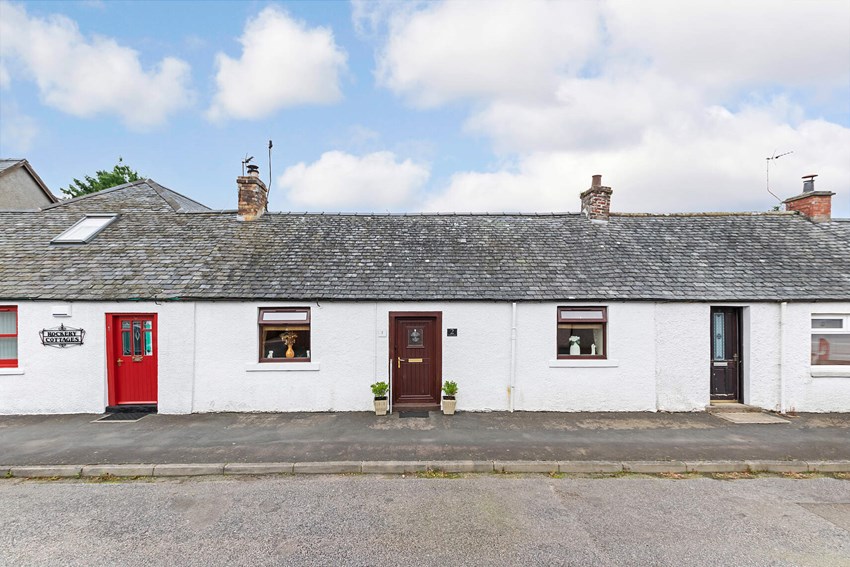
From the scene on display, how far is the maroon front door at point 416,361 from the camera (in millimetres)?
9297

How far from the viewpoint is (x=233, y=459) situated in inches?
255

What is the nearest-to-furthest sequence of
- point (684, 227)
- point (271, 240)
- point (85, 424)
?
point (85, 424)
point (271, 240)
point (684, 227)

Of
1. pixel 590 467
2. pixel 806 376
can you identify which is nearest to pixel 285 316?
pixel 590 467

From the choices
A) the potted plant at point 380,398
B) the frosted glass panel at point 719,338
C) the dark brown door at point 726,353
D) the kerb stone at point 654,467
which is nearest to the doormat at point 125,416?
the potted plant at point 380,398

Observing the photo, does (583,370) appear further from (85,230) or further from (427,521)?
(85,230)

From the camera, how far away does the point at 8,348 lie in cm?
905

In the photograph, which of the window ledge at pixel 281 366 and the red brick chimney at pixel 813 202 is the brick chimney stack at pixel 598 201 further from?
the window ledge at pixel 281 366

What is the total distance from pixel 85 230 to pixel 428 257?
10181 mm

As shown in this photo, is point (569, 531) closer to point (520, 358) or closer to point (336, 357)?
point (520, 358)

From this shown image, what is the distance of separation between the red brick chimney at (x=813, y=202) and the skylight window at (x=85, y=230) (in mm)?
21488

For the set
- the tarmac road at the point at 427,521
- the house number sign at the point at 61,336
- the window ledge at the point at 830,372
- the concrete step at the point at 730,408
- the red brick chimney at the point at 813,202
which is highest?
the red brick chimney at the point at 813,202

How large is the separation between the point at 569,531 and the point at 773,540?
2.30m

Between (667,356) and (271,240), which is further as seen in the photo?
Answer: (271,240)

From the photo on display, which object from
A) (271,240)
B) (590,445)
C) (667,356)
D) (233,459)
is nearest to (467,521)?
(590,445)
